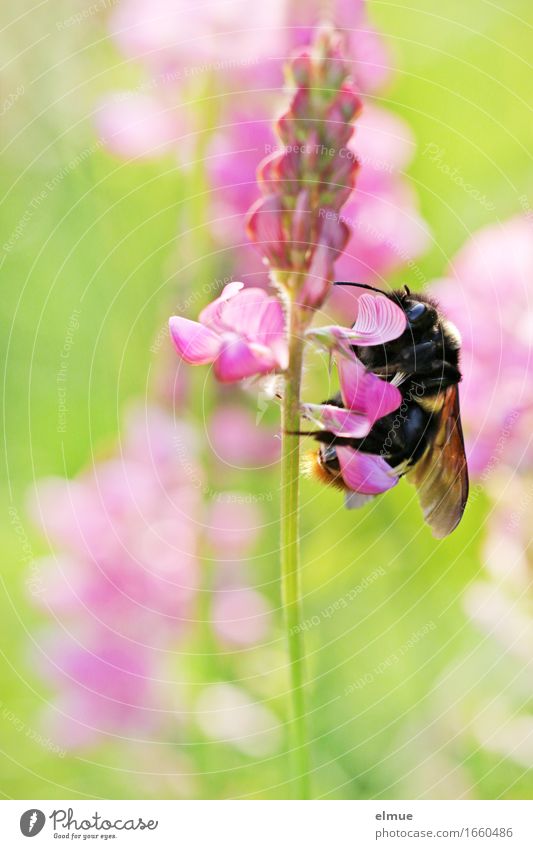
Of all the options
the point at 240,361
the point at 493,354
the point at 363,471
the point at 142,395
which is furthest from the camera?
the point at 142,395

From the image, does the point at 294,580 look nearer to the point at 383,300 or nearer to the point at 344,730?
the point at 383,300

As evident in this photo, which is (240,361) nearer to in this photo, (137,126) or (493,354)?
(493,354)

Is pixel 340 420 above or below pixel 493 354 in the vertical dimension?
below

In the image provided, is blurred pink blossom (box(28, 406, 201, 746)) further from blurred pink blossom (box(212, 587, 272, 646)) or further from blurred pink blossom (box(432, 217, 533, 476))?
blurred pink blossom (box(432, 217, 533, 476))

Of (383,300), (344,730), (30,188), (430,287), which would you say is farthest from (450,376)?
(30,188)

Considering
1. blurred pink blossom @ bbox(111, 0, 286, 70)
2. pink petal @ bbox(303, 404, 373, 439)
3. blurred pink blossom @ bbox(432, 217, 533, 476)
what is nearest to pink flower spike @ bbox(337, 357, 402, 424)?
pink petal @ bbox(303, 404, 373, 439)

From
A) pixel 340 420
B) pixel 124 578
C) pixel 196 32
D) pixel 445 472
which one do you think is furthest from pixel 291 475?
pixel 196 32
